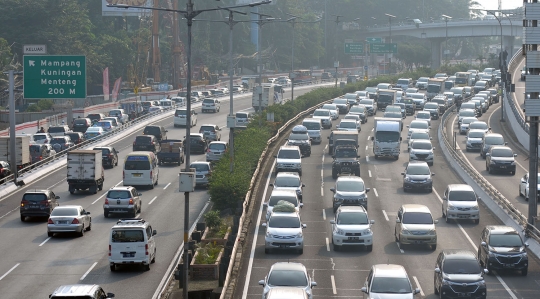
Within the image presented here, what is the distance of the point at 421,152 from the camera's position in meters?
58.9

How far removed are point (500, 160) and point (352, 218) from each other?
23.4m

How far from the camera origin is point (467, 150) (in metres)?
66.9

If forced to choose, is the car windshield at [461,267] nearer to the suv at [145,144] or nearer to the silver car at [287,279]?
the silver car at [287,279]

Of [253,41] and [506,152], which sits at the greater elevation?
[253,41]

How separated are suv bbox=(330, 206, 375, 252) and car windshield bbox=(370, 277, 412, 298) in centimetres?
946

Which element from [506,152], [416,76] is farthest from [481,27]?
[506,152]

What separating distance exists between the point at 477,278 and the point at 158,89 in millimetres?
97822

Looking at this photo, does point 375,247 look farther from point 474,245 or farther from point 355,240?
point 474,245

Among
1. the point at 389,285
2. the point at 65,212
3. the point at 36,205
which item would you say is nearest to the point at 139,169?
the point at 36,205

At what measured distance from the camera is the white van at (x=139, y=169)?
51.3m

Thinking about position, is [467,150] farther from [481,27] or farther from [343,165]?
[481,27]

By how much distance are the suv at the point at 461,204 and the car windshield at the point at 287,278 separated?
16151mm

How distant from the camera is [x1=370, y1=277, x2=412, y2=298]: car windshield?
25.5 metres

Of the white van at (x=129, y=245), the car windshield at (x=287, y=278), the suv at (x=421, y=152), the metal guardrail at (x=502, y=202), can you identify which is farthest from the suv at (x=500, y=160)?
the car windshield at (x=287, y=278)
